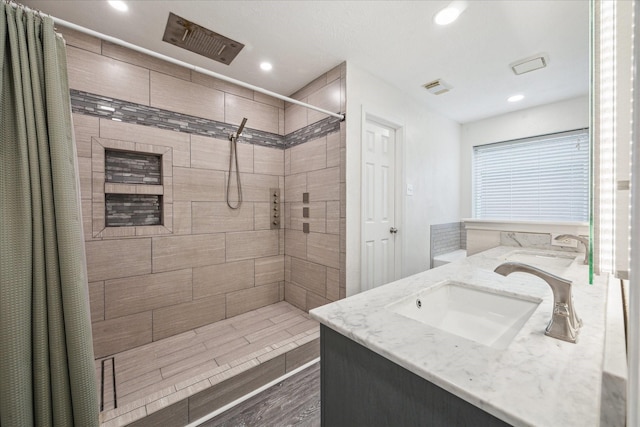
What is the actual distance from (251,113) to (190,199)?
1.06 metres

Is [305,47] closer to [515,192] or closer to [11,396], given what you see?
[11,396]

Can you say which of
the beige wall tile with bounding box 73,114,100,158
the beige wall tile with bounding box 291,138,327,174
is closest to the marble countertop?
the beige wall tile with bounding box 291,138,327,174

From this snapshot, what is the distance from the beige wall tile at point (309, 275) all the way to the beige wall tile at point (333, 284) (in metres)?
0.06

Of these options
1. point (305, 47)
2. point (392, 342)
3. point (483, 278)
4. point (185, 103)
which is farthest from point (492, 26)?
point (185, 103)

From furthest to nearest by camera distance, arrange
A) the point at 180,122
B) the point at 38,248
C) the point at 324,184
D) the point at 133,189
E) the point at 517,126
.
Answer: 1. the point at 517,126
2. the point at 324,184
3. the point at 180,122
4. the point at 133,189
5. the point at 38,248

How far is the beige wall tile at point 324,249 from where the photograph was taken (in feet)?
7.43

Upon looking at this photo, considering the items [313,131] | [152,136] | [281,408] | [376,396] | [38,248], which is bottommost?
[281,408]

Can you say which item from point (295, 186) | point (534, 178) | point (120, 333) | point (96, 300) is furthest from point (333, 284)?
point (534, 178)

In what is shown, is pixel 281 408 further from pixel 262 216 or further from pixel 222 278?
pixel 262 216

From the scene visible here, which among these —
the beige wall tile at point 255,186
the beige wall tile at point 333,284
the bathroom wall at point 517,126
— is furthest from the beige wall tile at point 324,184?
the bathroom wall at point 517,126

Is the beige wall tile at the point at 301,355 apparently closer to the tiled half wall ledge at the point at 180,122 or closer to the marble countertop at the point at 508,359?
the marble countertop at the point at 508,359

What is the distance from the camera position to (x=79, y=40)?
1.78 metres

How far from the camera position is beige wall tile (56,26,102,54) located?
1.74 m

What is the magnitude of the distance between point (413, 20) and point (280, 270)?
2.49 meters
